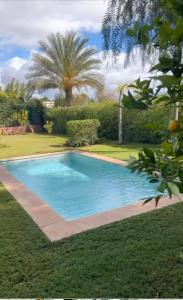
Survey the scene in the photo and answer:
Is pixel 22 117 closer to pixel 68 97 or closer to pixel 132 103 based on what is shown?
pixel 68 97

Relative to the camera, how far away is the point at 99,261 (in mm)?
3555

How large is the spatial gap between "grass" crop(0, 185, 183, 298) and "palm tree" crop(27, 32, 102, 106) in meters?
21.3

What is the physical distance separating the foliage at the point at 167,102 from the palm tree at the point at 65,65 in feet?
78.4

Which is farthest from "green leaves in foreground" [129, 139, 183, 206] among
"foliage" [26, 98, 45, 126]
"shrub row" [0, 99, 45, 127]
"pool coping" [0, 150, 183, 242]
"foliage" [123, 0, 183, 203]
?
"shrub row" [0, 99, 45, 127]

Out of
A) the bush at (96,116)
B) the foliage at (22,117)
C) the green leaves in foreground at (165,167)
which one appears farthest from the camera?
the foliage at (22,117)

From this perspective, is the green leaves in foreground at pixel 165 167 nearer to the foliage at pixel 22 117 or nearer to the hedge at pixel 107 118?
the hedge at pixel 107 118

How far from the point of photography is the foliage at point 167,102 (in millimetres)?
951

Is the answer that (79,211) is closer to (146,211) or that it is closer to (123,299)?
(146,211)

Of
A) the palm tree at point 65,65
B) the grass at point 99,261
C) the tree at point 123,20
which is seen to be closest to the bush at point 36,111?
the palm tree at point 65,65

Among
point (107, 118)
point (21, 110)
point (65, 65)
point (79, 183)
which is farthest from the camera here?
point (21, 110)

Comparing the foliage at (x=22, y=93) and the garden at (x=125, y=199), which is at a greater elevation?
the foliage at (x=22, y=93)

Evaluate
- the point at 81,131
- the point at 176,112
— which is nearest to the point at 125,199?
the point at 176,112

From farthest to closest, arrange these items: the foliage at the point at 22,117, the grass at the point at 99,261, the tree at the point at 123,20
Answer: the foliage at the point at 22,117 → the grass at the point at 99,261 → the tree at the point at 123,20

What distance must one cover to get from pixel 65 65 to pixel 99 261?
74.4 ft
